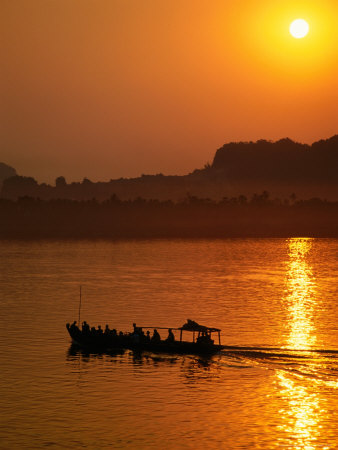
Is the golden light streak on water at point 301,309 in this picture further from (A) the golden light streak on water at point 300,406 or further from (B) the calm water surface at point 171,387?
(B) the calm water surface at point 171,387

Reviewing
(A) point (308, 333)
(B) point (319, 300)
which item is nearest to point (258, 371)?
→ (A) point (308, 333)

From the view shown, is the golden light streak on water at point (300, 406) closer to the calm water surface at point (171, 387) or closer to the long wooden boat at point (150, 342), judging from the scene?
the calm water surface at point (171, 387)

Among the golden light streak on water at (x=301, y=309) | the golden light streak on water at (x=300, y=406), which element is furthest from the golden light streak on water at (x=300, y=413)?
the golden light streak on water at (x=301, y=309)

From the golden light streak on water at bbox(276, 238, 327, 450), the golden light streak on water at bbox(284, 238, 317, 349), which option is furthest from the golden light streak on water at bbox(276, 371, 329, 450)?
the golden light streak on water at bbox(284, 238, 317, 349)

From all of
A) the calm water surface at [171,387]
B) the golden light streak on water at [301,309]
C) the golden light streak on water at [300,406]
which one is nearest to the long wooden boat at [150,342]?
the calm water surface at [171,387]

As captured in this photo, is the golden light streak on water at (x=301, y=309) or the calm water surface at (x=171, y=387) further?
the golden light streak on water at (x=301, y=309)

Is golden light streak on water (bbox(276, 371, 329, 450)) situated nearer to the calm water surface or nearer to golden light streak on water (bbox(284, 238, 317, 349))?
the calm water surface

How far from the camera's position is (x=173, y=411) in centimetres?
5600

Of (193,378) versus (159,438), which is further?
(193,378)

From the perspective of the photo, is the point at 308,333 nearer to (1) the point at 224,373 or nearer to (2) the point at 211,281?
(1) the point at 224,373

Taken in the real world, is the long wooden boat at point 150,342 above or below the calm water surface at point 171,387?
above

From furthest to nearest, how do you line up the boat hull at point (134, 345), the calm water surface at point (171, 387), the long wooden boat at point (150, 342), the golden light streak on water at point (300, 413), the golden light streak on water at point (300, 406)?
the boat hull at point (134, 345)
the long wooden boat at point (150, 342)
the calm water surface at point (171, 387)
the golden light streak on water at point (300, 406)
the golden light streak on water at point (300, 413)

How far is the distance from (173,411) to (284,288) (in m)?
111

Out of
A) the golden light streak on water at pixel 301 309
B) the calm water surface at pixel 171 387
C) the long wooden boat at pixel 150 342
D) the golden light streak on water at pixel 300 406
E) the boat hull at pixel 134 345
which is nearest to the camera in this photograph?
the golden light streak on water at pixel 300 406
